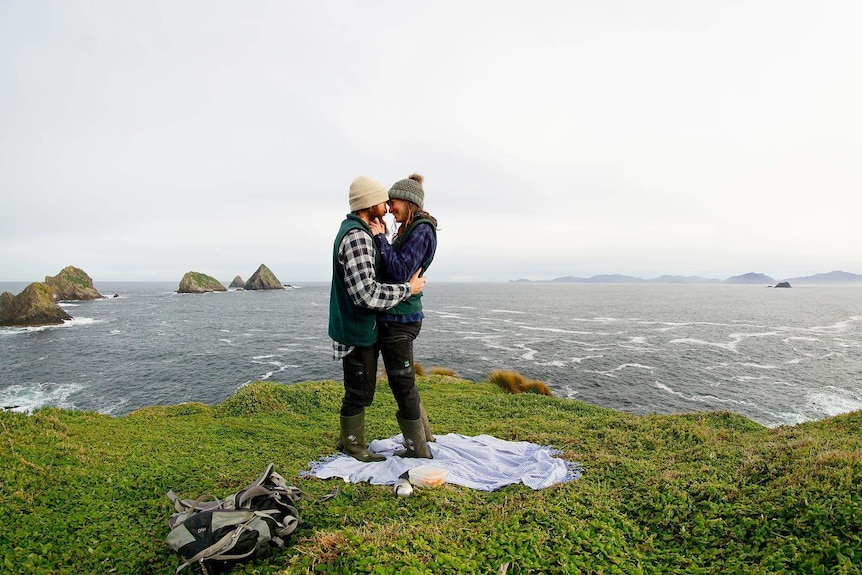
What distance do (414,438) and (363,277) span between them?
266cm

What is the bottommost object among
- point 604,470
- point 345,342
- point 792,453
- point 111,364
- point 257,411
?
point 111,364

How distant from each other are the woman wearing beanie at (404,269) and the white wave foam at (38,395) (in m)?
27.8

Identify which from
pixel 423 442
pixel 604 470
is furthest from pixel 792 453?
pixel 423 442

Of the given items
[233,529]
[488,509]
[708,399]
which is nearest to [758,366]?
[708,399]

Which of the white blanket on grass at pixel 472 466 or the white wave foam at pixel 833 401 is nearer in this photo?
the white blanket on grass at pixel 472 466

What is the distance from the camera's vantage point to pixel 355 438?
6273mm

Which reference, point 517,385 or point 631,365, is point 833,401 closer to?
point 631,365

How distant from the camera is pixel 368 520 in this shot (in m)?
4.21

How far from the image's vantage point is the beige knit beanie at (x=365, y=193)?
5.44m

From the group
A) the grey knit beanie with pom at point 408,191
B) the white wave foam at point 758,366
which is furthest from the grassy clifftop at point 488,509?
the white wave foam at point 758,366

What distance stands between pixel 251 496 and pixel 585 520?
343 centimetres

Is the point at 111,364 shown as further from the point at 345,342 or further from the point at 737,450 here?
the point at 737,450

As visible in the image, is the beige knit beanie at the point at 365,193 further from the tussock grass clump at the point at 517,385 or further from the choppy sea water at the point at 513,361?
the choppy sea water at the point at 513,361

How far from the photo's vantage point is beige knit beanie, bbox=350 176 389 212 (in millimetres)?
5441
